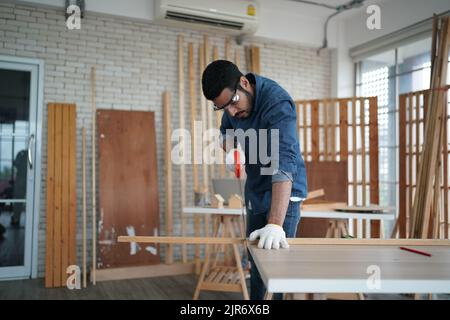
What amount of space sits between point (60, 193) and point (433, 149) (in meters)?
3.68

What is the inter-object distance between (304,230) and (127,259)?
1.98 meters

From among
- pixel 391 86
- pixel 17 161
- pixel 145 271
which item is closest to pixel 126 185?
pixel 145 271

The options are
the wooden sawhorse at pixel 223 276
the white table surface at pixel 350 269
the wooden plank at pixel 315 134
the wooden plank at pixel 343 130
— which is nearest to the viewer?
A: the white table surface at pixel 350 269

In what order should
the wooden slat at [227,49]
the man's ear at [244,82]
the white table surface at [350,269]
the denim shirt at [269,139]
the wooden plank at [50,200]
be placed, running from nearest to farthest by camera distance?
the white table surface at [350,269], the denim shirt at [269,139], the man's ear at [244,82], the wooden plank at [50,200], the wooden slat at [227,49]

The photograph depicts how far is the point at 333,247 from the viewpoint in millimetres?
1591

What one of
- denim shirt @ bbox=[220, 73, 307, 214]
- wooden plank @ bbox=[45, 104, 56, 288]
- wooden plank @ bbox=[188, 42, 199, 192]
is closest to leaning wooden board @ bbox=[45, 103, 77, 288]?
wooden plank @ bbox=[45, 104, 56, 288]

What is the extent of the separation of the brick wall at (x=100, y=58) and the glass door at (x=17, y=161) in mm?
126

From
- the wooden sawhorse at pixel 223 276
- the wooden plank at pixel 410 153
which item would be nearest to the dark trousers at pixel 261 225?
the wooden sawhorse at pixel 223 276

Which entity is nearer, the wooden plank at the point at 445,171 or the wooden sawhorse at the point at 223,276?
the wooden sawhorse at the point at 223,276

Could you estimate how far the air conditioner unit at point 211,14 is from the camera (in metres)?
4.33

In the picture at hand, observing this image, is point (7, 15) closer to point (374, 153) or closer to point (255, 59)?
point (255, 59)

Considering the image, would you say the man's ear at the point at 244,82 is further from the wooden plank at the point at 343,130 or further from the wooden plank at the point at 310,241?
the wooden plank at the point at 343,130

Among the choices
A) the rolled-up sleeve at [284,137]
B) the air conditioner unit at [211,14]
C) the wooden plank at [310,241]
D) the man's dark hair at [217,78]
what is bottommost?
the wooden plank at [310,241]
